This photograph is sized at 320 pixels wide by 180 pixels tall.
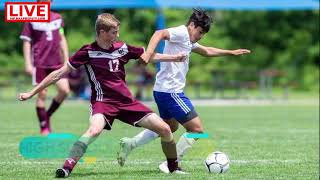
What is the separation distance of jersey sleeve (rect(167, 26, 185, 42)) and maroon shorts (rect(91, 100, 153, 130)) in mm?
797

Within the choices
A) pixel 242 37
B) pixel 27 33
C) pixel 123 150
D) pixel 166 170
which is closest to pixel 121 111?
pixel 123 150

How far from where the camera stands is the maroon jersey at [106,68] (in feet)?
23.7

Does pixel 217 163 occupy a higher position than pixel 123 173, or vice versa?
pixel 217 163

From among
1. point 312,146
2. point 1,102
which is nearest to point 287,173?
point 312,146

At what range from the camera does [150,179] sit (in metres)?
7.13

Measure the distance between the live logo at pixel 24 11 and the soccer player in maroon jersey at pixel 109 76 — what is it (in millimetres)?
778

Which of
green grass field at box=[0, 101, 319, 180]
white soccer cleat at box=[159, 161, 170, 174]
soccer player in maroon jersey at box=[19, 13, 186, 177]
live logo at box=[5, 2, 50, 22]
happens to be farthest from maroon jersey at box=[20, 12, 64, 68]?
soccer player in maroon jersey at box=[19, 13, 186, 177]

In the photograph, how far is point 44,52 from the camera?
A: 11602 millimetres

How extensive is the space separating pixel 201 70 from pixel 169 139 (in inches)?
1218

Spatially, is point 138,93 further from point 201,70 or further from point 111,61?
point 111,61

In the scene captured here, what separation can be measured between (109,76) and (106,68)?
0.26 feet

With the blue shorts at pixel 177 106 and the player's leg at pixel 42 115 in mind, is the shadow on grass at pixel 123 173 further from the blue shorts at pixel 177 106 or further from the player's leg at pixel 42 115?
the player's leg at pixel 42 115

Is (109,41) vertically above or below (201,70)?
above

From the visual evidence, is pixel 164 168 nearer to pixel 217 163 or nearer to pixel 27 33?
pixel 217 163
